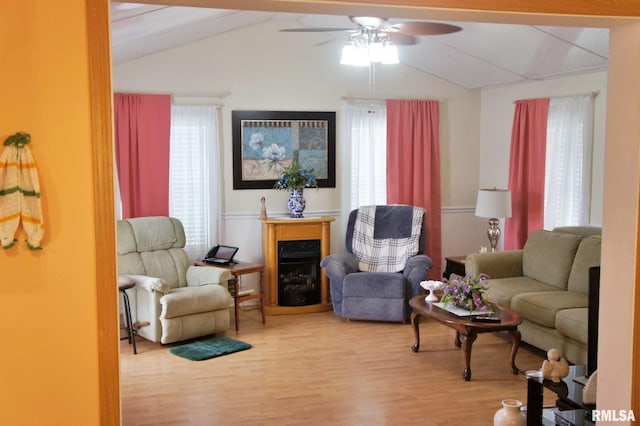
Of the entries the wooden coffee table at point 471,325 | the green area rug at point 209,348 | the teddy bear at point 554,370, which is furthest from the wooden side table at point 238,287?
the teddy bear at point 554,370

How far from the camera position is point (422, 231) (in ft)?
22.0

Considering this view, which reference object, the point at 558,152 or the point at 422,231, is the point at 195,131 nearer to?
the point at 422,231

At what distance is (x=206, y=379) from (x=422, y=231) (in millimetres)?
2849

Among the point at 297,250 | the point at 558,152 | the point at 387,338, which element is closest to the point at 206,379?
the point at 387,338

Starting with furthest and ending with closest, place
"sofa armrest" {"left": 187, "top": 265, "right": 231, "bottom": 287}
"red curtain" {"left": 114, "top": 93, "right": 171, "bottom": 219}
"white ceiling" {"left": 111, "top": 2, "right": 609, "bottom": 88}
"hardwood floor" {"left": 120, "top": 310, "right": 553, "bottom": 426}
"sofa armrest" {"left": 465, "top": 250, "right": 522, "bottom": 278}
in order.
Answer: "red curtain" {"left": 114, "top": 93, "right": 171, "bottom": 219}, "sofa armrest" {"left": 465, "top": 250, "right": 522, "bottom": 278}, "sofa armrest" {"left": 187, "top": 265, "right": 231, "bottom": 287}, "white ceiling" {"left": 111, "top": 2, "right": 609, "bottom": 88}, "hardwood floor" {"left": 120, "top": 310, "right": 553, "bottom": 426}

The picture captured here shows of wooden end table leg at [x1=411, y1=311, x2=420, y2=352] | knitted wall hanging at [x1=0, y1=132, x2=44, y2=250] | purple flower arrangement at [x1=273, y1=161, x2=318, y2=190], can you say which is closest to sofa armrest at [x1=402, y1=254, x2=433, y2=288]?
wooden end table leg at [x1=411, y1=311, x2=420, y2=352]

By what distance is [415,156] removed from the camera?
24.2ft

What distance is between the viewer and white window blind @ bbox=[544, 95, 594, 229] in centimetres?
596

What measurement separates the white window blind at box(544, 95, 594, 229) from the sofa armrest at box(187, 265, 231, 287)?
3.20 meters

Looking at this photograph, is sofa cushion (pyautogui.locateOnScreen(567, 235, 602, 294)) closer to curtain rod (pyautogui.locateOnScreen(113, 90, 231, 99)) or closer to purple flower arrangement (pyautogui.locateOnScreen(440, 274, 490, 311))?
purple flower arrangement (pyautogui.locateOnScreen(440, 274, 490, 311))

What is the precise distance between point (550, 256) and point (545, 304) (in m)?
0.80

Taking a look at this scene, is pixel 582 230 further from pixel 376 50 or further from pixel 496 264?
pixel 376 50

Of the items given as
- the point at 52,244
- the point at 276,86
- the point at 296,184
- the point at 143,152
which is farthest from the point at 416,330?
the point at 52,244

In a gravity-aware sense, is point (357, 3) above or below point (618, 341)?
above
